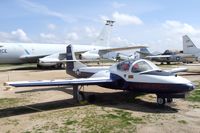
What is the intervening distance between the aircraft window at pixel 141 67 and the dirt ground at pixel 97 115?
1.35 metres

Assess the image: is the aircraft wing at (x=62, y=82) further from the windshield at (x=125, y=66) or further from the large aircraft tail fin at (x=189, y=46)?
the large aircraft tail fin at (x=189, y=46)

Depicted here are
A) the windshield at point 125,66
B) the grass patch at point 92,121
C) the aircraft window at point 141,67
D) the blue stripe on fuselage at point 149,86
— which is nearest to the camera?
the grass patch at point 92,121

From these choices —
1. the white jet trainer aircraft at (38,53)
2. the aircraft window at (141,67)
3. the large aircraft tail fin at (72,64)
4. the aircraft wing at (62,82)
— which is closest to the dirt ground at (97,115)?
the aircraft wing at (62,82)

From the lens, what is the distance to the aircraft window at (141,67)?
11.3m

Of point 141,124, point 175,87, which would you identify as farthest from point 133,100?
point 141,124

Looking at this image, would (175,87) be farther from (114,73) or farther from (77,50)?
(77,50)

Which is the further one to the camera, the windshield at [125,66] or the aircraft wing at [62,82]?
the windshield at [125,66]

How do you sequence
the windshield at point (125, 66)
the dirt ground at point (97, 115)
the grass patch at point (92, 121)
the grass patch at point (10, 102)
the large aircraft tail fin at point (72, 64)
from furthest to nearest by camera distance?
the large aircraft tail fin at point (72, 64)
the windshield at point (125, 66)
the grass patch at point (10, 102)
the dirt ground at point (97, 115)
the grass patch at point (92, 121)

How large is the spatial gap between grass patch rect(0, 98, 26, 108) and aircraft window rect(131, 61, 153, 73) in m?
5.06

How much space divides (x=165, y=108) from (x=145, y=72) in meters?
1.62

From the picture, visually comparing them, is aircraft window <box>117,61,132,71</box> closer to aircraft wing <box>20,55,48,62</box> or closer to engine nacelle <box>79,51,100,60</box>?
aircraft wing <box>20,55,48,62</box>

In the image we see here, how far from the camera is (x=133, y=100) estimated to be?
1220cm

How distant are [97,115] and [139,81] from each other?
8.29 ft

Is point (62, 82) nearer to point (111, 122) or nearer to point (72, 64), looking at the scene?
point (111, 122)
